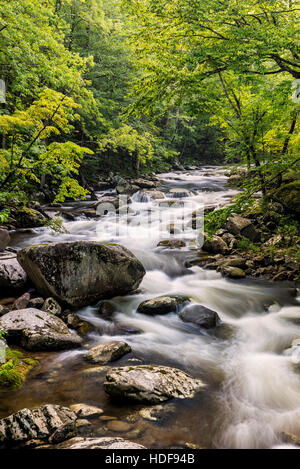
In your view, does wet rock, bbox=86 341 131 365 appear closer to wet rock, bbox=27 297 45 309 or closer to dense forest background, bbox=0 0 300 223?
wet rock, bbox=27 297 45 309

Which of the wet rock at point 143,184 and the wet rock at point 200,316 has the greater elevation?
the wet rock at point 143,184

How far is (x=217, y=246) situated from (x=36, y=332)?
20.9 feet

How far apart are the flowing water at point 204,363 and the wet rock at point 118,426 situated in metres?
0.05

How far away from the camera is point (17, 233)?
31.6ft

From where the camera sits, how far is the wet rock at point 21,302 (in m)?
4.95

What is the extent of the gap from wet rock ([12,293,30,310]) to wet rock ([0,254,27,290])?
567 millimetres

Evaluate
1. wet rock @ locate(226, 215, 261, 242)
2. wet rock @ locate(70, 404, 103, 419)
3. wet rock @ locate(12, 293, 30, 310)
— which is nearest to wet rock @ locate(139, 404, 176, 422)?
wet rock @ locate(70, 404, 103, 419)

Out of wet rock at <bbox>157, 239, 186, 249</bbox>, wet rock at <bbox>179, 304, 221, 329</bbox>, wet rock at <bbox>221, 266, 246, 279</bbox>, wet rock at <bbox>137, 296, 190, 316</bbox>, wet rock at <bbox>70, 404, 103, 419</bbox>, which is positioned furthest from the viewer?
wet rock at <bbox>157, 239, 186, 249</bbox>

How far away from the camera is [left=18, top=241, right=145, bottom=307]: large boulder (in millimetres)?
5180

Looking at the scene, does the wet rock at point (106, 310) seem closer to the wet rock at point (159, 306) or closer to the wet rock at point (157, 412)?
the wet rock at point (159, 306)

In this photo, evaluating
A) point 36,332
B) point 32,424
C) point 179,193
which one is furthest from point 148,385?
point 179,193

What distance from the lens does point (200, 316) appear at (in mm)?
5285

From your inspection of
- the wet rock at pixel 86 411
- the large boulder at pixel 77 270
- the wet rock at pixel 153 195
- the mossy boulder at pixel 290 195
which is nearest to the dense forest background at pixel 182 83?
the mossy boulder at pixel 290 195

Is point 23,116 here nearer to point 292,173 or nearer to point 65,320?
point 65,320
